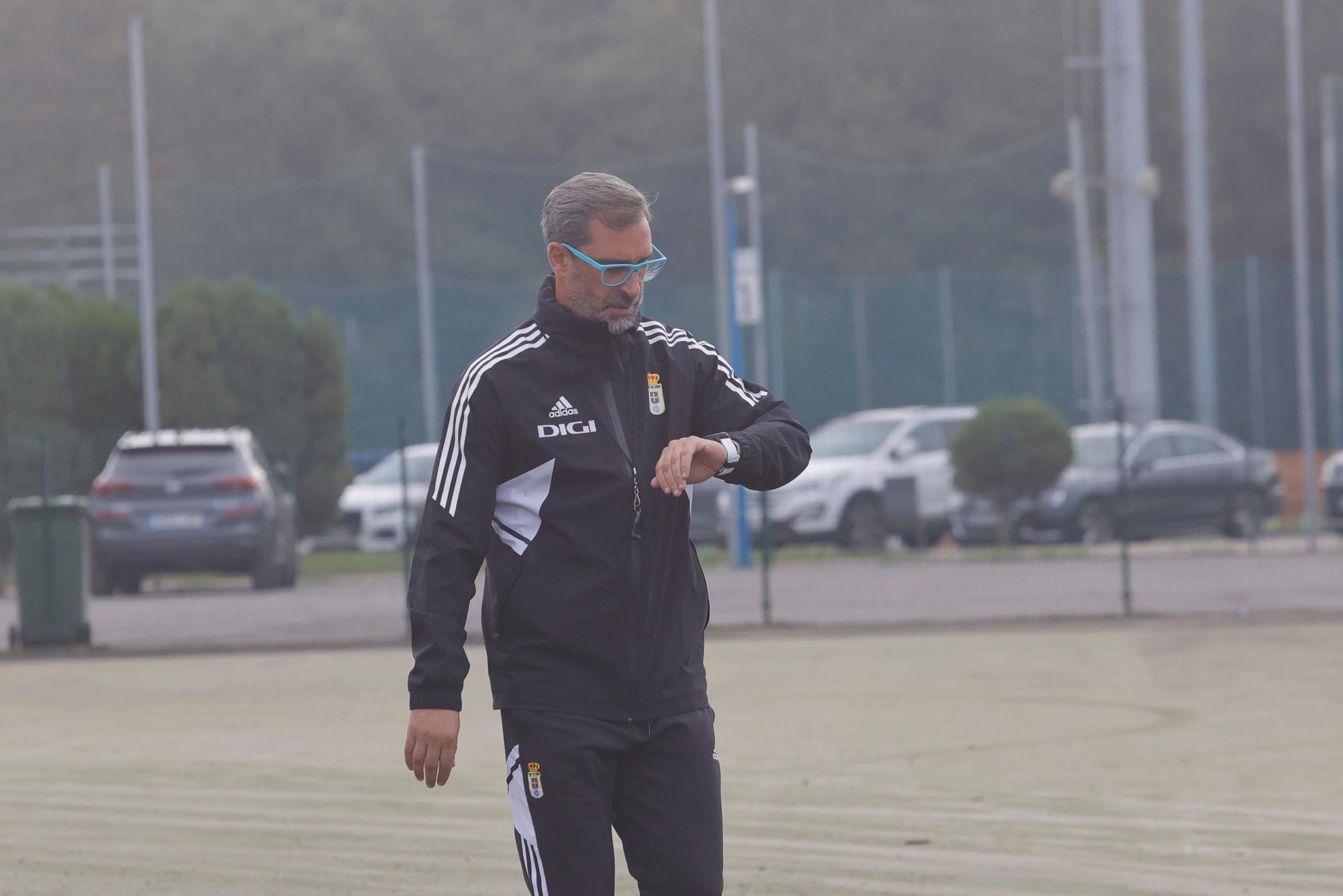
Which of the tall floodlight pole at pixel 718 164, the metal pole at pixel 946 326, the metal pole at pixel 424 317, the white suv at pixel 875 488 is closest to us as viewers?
the white suv at pixel 875 488

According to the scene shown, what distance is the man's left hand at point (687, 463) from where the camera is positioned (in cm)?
383

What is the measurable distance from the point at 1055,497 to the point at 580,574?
1688 centimetres

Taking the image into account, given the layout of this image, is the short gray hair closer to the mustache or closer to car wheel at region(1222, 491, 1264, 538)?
the mustache

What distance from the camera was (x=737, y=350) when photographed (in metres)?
21.6

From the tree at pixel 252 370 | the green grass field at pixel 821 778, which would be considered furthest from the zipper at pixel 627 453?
the tree at pixel 252 370

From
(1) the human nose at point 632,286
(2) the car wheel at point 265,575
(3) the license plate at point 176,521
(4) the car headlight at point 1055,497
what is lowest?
(2) the car wheel at point 265,575

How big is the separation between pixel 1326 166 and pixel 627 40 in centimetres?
2648

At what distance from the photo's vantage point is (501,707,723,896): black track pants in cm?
396

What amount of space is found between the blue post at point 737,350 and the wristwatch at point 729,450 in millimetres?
16363

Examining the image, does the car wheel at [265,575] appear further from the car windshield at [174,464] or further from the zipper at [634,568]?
the zipper at [634,568]

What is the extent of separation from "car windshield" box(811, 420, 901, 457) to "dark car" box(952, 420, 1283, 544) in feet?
5.43

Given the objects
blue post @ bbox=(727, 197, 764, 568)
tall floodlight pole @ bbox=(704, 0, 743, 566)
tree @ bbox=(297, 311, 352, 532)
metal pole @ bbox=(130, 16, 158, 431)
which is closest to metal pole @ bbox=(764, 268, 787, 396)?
tall floodlight pole @ bbox=(704, 0, 743, 566)

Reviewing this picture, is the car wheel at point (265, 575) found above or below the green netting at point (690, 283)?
below

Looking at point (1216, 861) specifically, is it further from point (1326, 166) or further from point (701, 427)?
point (1326, 166)
